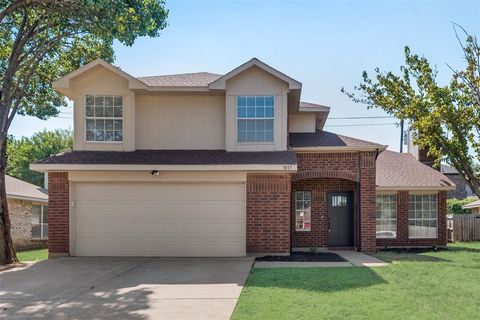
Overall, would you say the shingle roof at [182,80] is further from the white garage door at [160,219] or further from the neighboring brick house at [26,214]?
the neighboring brick house at [26,214]

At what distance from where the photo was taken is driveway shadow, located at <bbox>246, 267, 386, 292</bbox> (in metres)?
9.20

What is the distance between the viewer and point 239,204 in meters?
14.1

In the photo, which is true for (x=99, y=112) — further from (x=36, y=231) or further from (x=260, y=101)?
(x=36, y=231)

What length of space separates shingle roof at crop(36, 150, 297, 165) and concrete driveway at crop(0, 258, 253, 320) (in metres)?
2.87

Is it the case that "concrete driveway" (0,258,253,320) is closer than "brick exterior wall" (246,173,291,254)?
Yes

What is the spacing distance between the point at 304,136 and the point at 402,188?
513 centimetres

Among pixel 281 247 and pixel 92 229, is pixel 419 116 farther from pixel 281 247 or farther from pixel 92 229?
pixel 92 229

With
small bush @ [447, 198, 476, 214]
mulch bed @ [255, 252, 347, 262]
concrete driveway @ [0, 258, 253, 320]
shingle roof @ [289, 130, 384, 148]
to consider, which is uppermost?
shingle roof @ [289, 130, 384, 148]

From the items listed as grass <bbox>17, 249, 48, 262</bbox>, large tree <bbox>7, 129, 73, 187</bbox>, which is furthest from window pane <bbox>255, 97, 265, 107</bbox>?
large tree <bbox>7, 129, 73, 187</bbox>

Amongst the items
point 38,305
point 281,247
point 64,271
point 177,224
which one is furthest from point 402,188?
point 38,305

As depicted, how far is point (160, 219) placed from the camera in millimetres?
14250

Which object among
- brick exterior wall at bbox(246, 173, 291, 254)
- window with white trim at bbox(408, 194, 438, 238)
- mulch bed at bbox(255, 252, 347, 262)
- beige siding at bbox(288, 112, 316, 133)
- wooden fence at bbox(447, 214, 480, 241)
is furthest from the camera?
wooden fence at bbox(447, 214, 480, 241)

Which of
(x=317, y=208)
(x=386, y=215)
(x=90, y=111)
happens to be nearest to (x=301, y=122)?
(x=317, y=208)

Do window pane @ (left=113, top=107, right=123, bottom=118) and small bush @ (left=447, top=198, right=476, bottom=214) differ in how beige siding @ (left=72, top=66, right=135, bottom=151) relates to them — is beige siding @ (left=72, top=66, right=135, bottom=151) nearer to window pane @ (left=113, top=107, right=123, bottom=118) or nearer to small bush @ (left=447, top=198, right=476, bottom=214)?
window pane @ (left=113, top=107, right=123, bottom=118)
